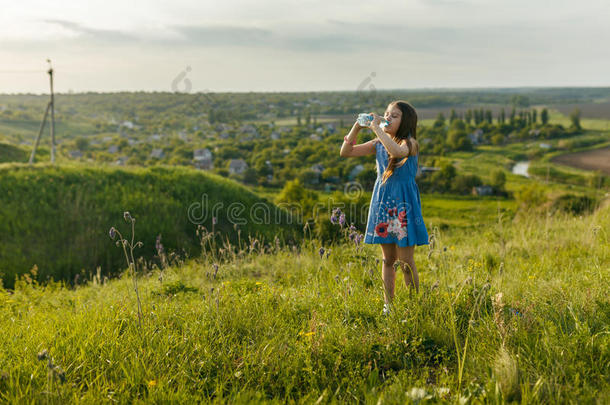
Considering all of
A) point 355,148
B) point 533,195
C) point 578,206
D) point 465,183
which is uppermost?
point 355,148

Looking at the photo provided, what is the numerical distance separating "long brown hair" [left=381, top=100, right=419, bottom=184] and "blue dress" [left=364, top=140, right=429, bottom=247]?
53 millimetres

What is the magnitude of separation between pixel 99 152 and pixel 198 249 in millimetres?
74281

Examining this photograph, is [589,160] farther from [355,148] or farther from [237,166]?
[355,148]

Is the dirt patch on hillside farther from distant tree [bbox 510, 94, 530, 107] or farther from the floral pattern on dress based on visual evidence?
the floral pattern on dress

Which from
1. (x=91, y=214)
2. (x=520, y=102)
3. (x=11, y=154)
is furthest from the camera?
(x=520, y=102)

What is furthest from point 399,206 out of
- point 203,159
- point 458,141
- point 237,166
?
point 458,141

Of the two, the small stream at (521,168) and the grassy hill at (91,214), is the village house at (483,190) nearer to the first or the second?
the small stream at (521,168)

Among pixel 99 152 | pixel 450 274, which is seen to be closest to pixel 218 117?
pixel 99 152

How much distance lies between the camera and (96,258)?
34.2ft

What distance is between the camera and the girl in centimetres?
367

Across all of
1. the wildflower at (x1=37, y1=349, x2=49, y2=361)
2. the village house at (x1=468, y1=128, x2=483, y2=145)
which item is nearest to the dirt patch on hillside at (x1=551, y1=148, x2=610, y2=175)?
the village house at (x1=468, y1=128, x2=483, y2=145)

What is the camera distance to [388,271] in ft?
12.3

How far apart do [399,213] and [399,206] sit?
7cm

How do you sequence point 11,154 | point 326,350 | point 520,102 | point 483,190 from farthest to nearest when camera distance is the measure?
point 520,102, point 483,190, point 11,154, point 326,350
